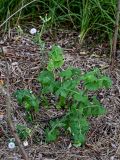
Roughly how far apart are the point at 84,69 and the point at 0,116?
710 mm

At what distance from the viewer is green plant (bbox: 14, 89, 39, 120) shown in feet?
9.10

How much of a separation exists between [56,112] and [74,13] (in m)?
0.93

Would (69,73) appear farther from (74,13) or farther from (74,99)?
(74,13)

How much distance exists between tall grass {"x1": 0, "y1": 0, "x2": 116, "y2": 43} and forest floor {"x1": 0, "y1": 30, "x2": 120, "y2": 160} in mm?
96

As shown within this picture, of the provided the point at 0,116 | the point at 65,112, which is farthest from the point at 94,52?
the point at 0,116

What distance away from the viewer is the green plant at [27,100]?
277 centimetres

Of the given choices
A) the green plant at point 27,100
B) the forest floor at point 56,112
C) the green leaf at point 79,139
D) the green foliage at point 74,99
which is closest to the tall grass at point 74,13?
the forest floor at point 56,112

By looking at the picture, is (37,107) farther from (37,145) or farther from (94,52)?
(94,52)

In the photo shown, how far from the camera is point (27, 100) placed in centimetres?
282

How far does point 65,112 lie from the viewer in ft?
9.72

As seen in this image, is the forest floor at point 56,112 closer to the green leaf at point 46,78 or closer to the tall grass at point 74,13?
the tall grass at point 74,13

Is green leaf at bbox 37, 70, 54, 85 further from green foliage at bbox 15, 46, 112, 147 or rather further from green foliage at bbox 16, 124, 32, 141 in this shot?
green foliage at bbox 16, 124, 32, 141

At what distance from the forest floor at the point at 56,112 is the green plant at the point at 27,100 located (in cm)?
9

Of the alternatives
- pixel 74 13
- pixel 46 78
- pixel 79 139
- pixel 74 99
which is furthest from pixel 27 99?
pixel 74 13
